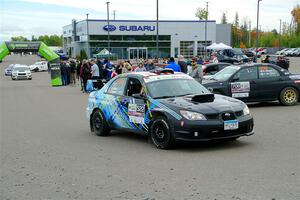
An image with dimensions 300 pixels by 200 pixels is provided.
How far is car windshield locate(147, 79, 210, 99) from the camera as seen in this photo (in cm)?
936

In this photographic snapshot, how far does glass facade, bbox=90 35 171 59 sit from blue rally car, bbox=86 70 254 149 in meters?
70.9

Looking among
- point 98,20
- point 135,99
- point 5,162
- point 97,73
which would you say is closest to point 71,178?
point 5,162

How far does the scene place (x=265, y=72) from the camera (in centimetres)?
1531

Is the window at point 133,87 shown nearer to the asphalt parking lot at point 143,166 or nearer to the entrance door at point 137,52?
the asphalt parking lot at point 143,166

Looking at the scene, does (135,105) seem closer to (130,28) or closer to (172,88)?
(172,88)

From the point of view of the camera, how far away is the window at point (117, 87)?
1030cm

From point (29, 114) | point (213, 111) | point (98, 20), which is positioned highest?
point (98, 20)

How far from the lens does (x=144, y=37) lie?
81938 mm

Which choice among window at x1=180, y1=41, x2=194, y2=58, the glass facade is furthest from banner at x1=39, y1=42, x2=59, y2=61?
window at x1=180, y1=41, x2=194, y2=58

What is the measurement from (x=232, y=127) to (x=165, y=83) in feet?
6.34

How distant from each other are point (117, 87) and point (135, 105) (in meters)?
1.12

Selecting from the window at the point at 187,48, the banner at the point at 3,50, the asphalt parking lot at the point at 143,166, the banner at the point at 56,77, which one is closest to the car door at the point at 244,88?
the asphalt parking lot at the point at 143,166

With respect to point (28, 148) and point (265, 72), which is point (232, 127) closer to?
point (28, 148)

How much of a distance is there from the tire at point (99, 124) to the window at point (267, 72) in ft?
21.8
